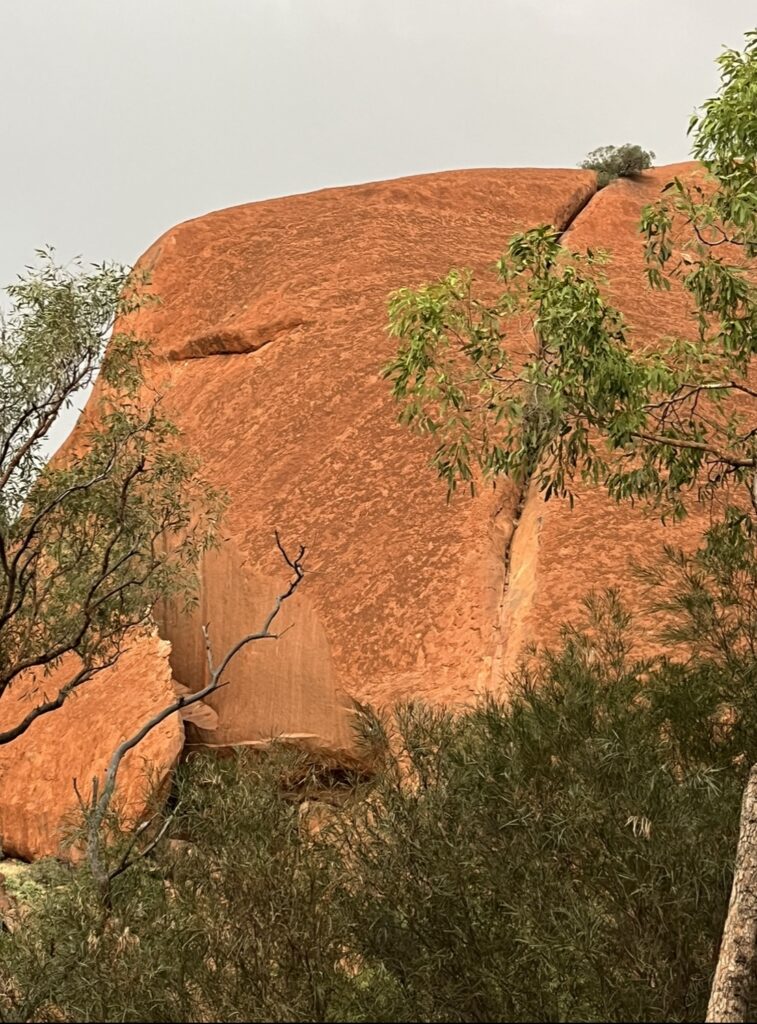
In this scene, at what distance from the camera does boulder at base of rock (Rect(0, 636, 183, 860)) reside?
54.3 ft

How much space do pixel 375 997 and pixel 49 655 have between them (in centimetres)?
566

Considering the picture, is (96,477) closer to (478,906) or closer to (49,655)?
(49,655)

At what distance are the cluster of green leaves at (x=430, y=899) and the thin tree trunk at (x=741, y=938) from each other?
35cm

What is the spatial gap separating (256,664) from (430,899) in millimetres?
9212

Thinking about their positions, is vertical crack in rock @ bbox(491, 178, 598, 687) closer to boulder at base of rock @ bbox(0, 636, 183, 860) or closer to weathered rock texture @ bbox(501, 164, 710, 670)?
weathered rock texture @ bbox(501, 164, 710, 670)

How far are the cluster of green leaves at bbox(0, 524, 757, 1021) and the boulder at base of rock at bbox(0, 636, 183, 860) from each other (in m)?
6.38

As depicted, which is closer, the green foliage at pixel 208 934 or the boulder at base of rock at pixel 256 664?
the green foliage at pixel 208 934

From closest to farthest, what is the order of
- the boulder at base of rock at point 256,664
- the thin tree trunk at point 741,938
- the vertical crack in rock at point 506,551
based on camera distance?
the thin tree trunk at point 741,938 → the vertical crack in rock at point 506,551 → the boulder at base of rock at point 256,664

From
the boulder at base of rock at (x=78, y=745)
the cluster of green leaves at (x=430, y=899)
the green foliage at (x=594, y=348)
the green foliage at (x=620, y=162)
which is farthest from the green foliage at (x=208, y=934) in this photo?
the green foliage at (x=620, y=162)

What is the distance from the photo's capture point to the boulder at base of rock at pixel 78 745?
1656cm

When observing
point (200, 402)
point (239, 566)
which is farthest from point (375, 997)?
point (200, 402)

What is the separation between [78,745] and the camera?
1723 cm

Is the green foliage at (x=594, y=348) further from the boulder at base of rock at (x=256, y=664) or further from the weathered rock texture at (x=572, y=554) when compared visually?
the boulder at base of rock at (x=256, y=664)

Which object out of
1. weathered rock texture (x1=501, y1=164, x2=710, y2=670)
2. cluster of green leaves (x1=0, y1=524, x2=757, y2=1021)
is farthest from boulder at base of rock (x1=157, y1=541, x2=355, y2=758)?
cluster of green leaves (x1=0, y1=524, x2=757, y2=1021)
